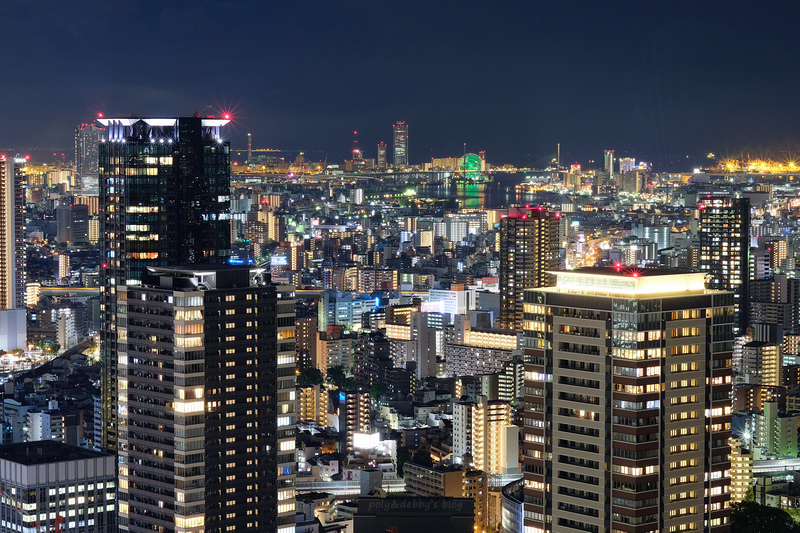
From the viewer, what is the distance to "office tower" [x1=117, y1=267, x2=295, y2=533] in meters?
14.2

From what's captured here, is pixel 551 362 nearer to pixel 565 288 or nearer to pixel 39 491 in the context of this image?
pixel 565 288

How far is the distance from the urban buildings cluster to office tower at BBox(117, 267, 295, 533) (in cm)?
2

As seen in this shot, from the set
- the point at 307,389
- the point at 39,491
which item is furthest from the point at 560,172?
the point at 39,491

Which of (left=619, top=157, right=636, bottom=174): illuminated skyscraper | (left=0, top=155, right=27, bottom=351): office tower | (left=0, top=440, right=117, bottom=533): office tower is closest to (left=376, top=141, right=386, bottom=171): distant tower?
(left=619, top=157, right=636, bottom=174): illuminated skyscraper

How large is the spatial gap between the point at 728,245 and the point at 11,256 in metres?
17.6

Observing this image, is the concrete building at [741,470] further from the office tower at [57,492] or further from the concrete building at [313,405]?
the concrete building at [313,405]

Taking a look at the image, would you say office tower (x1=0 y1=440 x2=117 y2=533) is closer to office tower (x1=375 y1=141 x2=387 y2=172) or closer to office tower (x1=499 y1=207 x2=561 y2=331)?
office tower (x1=499 y1=207 x2=561 y2=331)

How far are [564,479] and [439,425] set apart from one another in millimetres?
14782

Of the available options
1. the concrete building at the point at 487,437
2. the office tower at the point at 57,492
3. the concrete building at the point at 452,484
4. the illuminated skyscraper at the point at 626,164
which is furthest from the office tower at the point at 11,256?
the illuminated skyscraper at the point at 626,164

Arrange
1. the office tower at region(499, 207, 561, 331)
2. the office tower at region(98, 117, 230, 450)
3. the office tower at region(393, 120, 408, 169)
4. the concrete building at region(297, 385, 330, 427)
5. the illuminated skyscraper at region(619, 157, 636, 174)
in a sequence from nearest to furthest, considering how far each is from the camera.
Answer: the office tower at region(98, 117, 230, 450) < the concrete building at region(297, 385, 330, 427) < the office tower at region(499, 207, 561, 331) < the illuminated skyscraper at region(619, 157, 636, 174) < the office tower at region(393, 120, 408, 169)

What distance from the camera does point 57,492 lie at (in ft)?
54.2

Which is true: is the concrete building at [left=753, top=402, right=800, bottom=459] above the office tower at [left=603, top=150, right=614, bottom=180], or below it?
below

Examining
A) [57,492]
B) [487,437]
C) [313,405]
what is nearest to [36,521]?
[57,492]

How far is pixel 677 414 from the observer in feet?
39.2
